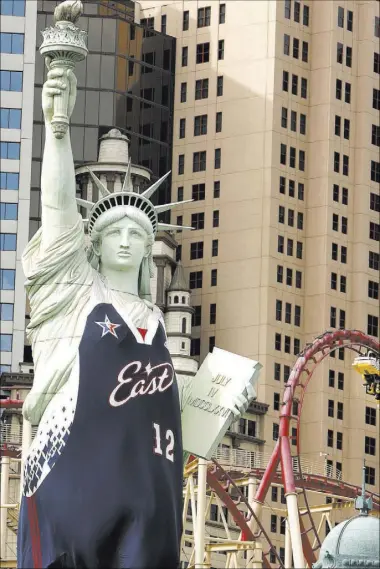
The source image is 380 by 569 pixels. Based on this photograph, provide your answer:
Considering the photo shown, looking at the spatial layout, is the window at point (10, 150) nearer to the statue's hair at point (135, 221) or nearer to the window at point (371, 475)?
the window at point (371, 475)

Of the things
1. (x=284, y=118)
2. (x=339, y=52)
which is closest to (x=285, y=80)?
(x=284, y=118)


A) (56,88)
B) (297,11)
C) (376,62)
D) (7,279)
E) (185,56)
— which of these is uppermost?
(297,11)

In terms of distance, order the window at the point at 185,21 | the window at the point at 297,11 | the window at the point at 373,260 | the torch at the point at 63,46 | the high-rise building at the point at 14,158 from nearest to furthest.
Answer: the torch at the point at 63,46 < the high-rise building at the point at 14,158 < the window at the point at 373,260 < the window at the point at 297,11 < the window at the point at 185,21

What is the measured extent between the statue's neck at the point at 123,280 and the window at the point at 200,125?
9876 cm

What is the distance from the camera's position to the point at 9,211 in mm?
122000

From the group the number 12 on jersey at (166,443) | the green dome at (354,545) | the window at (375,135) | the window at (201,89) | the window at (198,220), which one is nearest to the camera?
the number 12 on jersey at (166,443)

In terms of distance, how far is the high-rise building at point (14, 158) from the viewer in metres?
118

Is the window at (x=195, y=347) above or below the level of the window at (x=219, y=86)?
below

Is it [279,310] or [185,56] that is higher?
[185,56]

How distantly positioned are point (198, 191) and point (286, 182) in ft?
16.3

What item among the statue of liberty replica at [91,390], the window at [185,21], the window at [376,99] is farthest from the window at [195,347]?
the statue of liberty replica at [91,390]

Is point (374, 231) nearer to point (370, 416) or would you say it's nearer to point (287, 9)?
point (370, 416)

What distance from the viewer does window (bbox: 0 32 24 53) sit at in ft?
410

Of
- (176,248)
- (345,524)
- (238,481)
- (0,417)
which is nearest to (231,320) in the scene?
(176,248)
